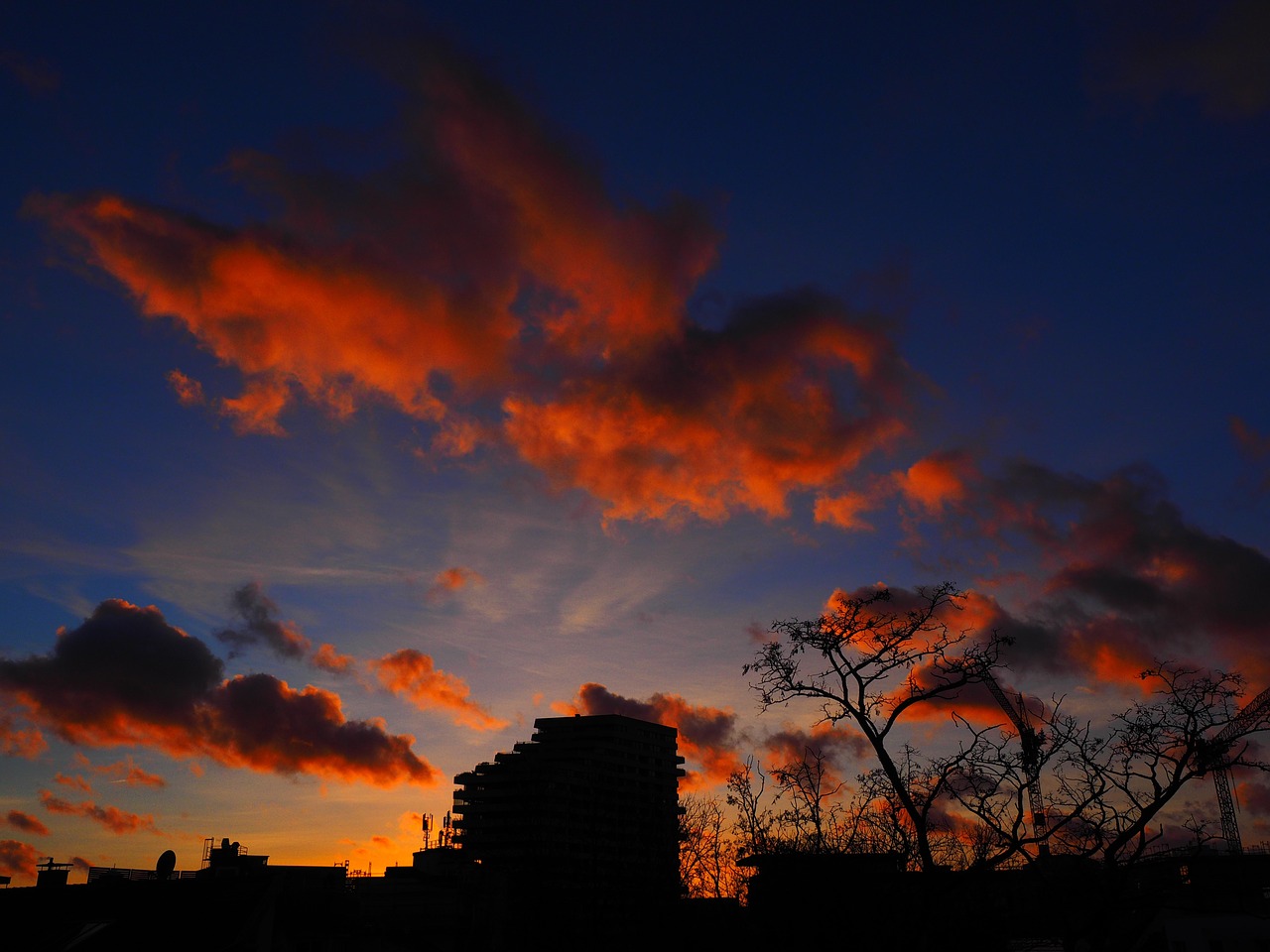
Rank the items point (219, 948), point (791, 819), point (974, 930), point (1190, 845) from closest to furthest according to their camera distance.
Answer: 1. point (1190, 845)
2. point (974, 930)
3. point (791, 819)
4. point (219, 948)

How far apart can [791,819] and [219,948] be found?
27893 millimetres

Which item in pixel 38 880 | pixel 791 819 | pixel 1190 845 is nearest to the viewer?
pixel 1190 845

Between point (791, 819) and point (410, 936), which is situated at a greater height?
point (791, 819)

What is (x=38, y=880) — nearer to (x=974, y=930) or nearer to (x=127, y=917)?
(x=127, y=917)

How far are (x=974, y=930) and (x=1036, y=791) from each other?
16.6 feet

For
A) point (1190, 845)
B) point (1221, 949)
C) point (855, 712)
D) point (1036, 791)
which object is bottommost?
point (1221, 949)

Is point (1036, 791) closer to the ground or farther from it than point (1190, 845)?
farther from it

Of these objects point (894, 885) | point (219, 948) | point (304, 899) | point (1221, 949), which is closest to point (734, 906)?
point (894, 885)

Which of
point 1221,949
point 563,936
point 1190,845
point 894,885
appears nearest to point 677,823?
point 563,936

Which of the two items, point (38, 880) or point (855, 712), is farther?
point (38, 880)

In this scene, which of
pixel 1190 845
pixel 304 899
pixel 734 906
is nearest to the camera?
pixel 1190 845

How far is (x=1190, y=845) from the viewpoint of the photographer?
52.8 ft

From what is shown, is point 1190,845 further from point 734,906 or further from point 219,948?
point 219,948

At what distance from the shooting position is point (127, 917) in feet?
134
